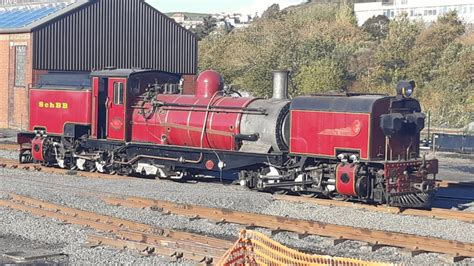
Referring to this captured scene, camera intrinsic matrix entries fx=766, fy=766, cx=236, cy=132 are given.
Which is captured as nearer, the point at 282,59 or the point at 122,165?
the point at 122,165

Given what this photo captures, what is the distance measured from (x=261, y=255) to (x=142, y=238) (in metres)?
2.58

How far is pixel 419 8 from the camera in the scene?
11300 cm

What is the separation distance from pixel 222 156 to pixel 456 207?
5.55 metres

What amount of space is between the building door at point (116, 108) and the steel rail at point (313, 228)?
5.34m

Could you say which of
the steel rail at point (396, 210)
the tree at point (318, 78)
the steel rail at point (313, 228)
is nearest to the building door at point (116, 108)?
the steel rail at point (313, 228)

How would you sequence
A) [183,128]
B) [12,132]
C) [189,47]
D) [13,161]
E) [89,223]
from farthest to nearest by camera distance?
[189,47] → [12,132] → [13,161] → [183,128] → [89,223]

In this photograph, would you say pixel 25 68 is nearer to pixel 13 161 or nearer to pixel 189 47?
pixel 189 47

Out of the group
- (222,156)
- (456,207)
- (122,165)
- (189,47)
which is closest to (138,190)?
(222,156)

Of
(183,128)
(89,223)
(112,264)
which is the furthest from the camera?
(183,128)

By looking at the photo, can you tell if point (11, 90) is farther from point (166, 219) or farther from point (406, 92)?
point (166, 219)

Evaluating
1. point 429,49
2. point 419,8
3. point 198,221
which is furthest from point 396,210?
point 419,8

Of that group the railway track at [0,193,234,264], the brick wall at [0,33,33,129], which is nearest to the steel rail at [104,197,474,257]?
the railway track at [0,193,234,264]

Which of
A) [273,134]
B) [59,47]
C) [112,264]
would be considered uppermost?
[59,47]

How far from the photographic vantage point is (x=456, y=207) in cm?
1666
